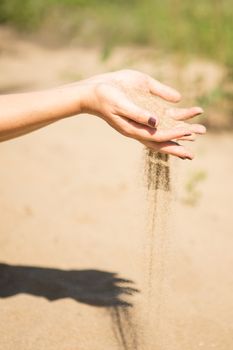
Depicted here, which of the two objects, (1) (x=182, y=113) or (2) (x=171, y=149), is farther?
(1) (x=182, y=113)

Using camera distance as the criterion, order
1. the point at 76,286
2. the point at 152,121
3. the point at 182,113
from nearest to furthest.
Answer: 1. the point at 152,121
2. the point at 182,113
3. the point at 76,286

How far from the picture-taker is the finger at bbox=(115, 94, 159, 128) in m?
1.80

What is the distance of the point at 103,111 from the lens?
1.92 meters

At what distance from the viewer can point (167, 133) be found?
5.96ft

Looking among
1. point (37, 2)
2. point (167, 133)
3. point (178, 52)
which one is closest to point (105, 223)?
point (167, 133)

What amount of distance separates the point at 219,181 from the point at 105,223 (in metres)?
1.19

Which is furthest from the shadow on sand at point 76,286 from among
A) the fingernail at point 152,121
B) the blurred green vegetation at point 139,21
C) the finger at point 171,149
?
the blurred green vegetation at point 139,21

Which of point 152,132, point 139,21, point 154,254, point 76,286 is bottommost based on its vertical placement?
point 76,286

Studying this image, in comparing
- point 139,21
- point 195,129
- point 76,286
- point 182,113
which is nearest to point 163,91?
point 182,113

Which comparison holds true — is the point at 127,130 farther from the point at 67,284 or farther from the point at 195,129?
the point at 67,284

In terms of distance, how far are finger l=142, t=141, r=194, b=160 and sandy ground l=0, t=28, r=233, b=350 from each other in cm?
38

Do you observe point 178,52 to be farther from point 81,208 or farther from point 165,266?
→ point 165,266

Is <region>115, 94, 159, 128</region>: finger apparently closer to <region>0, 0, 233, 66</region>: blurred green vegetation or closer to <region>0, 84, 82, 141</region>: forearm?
<region>0, 84, 82, 141</region>: forearm

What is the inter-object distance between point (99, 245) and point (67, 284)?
45cm
